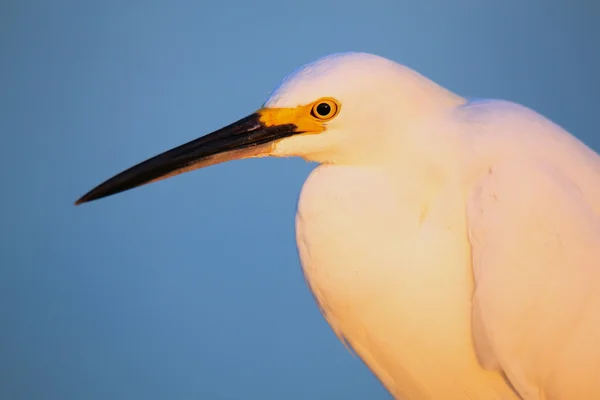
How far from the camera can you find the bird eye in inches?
30.0

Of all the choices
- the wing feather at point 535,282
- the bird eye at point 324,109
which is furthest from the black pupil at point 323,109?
the wing feather at point 535,282

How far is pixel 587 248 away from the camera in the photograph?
0.75 meters

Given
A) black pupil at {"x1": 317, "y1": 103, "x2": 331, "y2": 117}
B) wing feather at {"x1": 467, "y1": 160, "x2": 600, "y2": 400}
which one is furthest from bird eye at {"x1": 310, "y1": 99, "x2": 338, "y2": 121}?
wing feather at {"x1": 467, "y1": 160, "x2": 600, "y2": 400}

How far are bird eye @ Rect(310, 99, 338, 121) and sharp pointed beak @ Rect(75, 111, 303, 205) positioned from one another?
0.03m

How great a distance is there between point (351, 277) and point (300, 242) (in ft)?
0.29

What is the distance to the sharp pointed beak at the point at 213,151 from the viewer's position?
81 cm

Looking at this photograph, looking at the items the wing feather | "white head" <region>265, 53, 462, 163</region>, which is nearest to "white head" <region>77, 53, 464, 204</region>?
"white head" <region>265, 53, 462, 163</region>

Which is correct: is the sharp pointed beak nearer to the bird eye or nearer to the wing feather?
the bird eye

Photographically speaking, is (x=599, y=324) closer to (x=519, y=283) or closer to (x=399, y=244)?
(x=519, y=283)

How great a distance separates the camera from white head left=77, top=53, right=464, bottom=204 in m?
0.76

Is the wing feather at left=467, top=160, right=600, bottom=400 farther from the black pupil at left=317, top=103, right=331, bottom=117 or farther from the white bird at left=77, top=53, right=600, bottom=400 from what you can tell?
the black pupil at left=317, top=103, right=331, bottom=117

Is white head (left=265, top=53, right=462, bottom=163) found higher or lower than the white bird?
higher

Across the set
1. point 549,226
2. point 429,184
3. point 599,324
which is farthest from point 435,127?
point 599,324

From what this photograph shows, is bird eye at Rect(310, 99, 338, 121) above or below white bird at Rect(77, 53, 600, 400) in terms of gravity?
above
